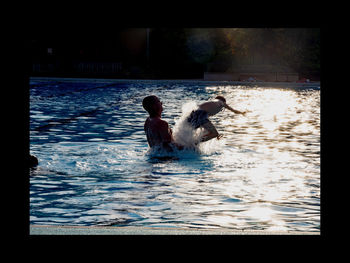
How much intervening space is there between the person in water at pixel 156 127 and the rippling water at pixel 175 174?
0.93 feet

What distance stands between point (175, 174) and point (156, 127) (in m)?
1.10

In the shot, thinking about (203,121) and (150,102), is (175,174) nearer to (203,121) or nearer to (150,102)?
(150,102)

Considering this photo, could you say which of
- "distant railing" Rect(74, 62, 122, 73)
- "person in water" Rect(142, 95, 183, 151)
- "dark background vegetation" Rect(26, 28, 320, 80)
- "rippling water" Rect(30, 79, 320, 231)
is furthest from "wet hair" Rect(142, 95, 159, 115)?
"distant railing" Rect(74, 62, 122, 73)

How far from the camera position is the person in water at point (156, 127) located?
8859 mm

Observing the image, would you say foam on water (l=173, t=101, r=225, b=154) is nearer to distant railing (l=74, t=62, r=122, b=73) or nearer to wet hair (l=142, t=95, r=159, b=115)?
wet hair (l=142, t=95, r=159, b=115)

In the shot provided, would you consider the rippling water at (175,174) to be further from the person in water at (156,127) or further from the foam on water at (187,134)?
the person in water at (156,127)

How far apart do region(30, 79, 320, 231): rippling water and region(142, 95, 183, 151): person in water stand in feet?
0.93

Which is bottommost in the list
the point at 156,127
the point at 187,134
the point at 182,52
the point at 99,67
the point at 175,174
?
the point at 175,174

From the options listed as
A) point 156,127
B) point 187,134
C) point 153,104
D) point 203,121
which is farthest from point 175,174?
point 203,121

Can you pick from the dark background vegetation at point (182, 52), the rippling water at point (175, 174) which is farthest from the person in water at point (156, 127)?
the dark background vegetation at point (182, 52)

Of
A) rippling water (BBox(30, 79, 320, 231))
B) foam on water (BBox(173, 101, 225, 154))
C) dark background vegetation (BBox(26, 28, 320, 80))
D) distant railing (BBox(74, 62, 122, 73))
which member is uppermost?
dark background vegetation (BBox(26, 28, 320, 80))

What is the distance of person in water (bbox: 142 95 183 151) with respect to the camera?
8859 mm

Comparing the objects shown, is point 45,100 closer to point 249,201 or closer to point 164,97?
point 164,97

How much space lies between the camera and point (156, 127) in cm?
888
